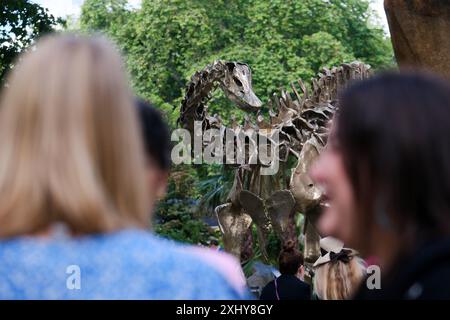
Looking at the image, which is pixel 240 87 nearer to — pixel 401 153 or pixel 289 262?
pixel 289 262

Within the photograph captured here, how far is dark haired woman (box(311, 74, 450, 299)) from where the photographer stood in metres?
1.77

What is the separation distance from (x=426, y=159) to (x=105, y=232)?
53 cm

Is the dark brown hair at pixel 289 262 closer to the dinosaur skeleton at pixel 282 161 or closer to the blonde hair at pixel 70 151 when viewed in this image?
the blonde hair at pixel 70 151

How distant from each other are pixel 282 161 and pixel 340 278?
778cm

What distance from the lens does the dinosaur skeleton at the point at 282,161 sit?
1331 centimetres

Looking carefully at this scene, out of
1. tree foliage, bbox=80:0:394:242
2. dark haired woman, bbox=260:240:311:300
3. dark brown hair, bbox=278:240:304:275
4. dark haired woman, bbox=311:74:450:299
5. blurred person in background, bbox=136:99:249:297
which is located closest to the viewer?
dark haired woman, bbox=311:74:450:299

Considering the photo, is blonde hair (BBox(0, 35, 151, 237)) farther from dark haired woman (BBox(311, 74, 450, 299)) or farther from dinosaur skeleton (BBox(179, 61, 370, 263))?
dinosaur skeleton (BBox(179, 61, 370, 263))

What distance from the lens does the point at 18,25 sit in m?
17.1

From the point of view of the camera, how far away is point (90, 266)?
1879 mm

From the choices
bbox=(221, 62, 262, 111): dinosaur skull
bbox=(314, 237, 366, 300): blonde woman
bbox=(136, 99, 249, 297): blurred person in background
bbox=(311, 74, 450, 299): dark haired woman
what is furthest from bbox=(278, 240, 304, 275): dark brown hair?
bbox=(221, 62, 262, 111): dinosaur skull

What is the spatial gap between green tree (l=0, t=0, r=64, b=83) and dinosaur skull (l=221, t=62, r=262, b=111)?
3.27m

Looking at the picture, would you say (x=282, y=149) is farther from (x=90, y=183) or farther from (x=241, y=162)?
(x=90, y=183)

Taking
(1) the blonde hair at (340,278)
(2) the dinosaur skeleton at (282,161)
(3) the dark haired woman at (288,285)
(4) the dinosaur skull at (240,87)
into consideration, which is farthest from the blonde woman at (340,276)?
(4) the dinosaur skull at (240,87)
